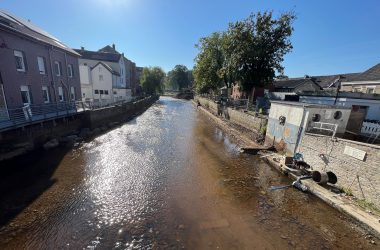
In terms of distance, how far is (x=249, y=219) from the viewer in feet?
23.8

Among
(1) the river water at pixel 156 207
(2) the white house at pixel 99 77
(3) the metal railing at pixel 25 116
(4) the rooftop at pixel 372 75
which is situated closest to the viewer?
(1) the river water at pixel 156 207

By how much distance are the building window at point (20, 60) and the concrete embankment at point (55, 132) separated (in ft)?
15.0

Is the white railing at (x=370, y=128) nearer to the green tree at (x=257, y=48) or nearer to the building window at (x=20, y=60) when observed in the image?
the green tree at (x=257, y=48)

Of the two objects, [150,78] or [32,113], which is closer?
[32,113]

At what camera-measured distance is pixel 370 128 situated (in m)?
12.1

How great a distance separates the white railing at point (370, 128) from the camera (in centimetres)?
1167

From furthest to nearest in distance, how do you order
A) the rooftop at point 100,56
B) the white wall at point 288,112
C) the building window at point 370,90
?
the rooftop at point 100,56
the building window at point 370,90
the white wall at point 288,112

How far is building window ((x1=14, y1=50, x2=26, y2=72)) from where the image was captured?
1401 centimetres

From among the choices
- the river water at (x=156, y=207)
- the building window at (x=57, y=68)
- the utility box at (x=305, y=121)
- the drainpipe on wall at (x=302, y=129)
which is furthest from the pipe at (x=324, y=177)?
the building window at (x=57, y=68)

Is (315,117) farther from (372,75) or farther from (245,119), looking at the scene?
(372,75)

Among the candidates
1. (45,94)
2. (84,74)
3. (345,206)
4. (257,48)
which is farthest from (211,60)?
(345,206)

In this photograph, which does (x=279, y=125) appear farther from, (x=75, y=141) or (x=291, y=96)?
(x=75, y=141)

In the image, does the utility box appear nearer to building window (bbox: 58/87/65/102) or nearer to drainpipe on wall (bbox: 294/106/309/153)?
drainpipe on wall (bbox: 294/106/309/153)

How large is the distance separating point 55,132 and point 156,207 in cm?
1292
